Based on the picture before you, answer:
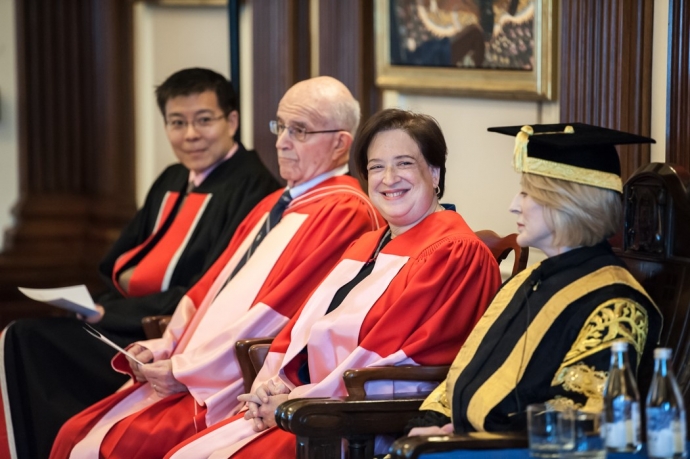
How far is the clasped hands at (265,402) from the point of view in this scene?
3502 millimetres

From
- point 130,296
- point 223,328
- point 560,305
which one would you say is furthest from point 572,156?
point 130,296

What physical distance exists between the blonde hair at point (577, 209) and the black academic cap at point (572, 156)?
0.8 inches

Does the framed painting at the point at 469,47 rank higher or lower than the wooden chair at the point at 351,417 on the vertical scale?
higher

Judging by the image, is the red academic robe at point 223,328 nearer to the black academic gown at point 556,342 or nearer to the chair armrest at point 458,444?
the black academic gown at point 556,342

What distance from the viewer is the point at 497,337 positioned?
9.64 feet

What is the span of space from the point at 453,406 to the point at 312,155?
5.42ft

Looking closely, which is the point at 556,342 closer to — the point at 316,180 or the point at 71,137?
the point at 316,180

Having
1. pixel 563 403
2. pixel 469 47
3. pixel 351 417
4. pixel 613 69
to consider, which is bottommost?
pixel 351 417

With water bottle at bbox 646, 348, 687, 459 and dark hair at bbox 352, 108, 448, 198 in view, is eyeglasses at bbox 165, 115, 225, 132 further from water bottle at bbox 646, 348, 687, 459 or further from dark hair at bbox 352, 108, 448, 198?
water bottle at bbox 646, 348, 687, 459

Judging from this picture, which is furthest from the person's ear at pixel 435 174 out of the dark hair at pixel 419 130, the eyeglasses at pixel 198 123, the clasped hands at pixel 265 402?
the eyeglasses at pixel 198 123

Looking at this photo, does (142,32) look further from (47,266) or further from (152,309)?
(152,309)

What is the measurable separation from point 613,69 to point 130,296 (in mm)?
2509

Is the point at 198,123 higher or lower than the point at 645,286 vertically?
higher

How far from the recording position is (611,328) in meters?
2.71
